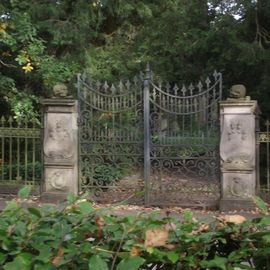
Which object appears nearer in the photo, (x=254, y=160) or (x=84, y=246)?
(x=84, y=246)

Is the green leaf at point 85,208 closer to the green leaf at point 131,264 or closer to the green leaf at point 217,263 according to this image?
the green leaf at point 131,264

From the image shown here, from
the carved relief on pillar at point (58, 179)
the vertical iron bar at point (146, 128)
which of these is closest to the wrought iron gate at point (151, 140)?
the vertical iron bar at point (146, 128)

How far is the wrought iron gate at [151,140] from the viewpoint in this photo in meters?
10.1

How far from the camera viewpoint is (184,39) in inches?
750

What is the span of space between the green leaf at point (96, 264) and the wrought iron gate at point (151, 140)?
7927mm

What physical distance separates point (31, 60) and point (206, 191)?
214 inches

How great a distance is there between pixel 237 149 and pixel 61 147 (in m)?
3.40

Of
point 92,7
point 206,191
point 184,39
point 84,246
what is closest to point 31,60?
point 92,7

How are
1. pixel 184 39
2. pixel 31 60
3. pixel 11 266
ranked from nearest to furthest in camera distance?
1. pixel 11 266
2. pixel 31 60
3. pixel 184 39

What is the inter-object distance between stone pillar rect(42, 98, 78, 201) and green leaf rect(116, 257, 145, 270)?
8495 mm

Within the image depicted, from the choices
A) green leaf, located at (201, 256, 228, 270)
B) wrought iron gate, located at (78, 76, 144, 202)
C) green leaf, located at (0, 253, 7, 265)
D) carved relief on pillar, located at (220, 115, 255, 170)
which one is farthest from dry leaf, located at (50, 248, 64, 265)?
wrought iron gate, located at (78, 76, 144, 202)

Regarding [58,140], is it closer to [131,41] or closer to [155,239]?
[155,239]

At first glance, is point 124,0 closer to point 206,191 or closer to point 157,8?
point 157,8

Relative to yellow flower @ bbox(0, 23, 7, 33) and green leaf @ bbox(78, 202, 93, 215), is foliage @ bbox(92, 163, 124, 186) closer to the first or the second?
yellow flower @ bbox(0, 23, 7, 33)
